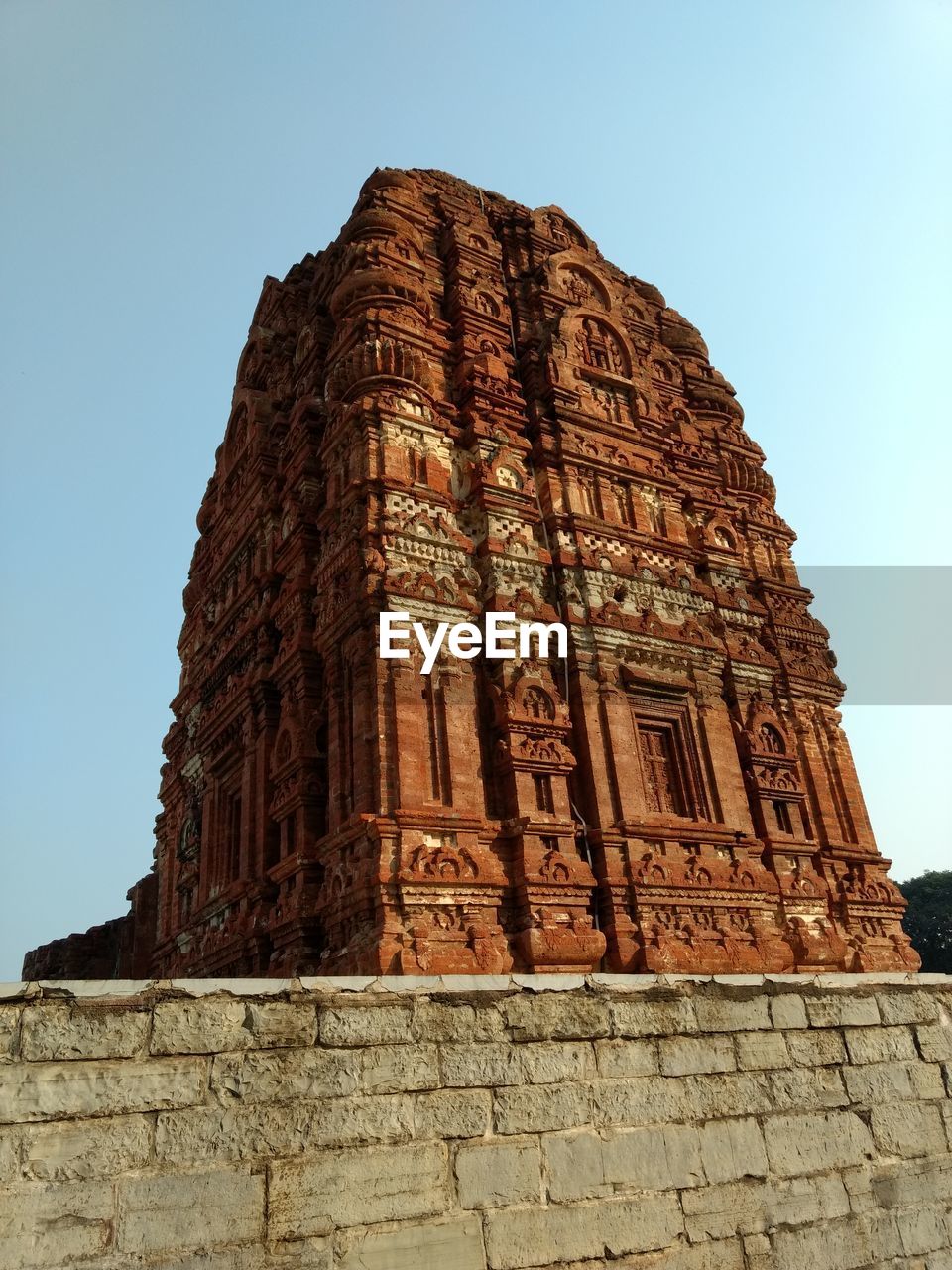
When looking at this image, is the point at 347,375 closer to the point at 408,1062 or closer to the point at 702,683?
the point at 702,683

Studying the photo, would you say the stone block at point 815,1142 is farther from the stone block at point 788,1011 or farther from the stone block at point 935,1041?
the stone block at point 935,1041

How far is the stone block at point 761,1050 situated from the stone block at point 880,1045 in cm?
63

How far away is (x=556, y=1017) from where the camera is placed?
555cm

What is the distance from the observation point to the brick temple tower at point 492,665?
983 centimetres

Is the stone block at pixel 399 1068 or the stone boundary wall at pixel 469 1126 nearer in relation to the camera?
the stone boundary wall at pixel 469 1126

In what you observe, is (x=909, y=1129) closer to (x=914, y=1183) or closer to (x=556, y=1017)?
(x=914, y=1183)

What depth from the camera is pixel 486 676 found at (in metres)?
11.0

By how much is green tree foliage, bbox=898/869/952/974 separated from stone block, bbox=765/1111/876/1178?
158ft

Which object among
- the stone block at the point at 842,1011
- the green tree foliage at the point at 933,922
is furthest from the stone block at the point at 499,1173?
the green tree foliage at the point at 933,922

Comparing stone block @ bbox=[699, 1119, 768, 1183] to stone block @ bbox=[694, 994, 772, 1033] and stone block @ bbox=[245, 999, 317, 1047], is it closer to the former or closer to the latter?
stone block @ bbox=[694, 994, 772, 1033]

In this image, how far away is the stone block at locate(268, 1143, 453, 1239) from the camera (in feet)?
14.9

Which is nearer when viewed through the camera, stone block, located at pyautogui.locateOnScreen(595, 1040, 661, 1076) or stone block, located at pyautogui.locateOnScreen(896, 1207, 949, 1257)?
stone block, located at pyautogui.locateOnScreen(595, 1040, 661, 1076)

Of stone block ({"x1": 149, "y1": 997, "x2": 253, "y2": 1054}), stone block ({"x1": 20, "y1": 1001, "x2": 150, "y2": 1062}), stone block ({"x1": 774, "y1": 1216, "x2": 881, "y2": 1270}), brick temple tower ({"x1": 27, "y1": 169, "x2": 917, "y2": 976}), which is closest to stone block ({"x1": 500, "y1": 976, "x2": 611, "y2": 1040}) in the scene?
stone block ({"x1": 149, "y1": 997, "x2": 253, "y2": 1054})

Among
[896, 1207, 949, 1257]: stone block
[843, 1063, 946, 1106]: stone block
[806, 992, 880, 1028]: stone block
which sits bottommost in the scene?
[896, 1207, 949, 1257]: stone block
